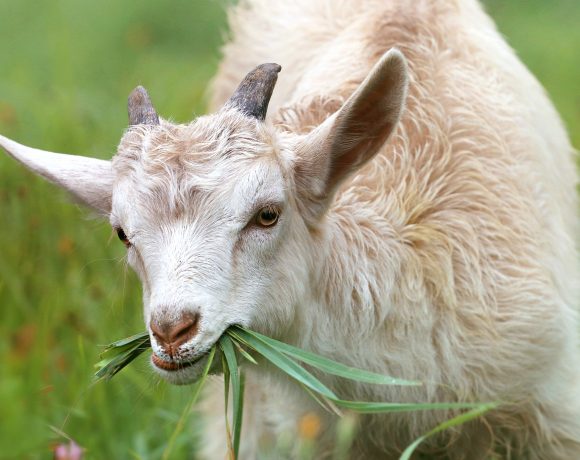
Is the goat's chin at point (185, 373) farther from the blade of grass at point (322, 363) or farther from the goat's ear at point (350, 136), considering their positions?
the goat's ear at point (350, 136)

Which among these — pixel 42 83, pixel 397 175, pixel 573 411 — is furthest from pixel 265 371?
pixel 42 83

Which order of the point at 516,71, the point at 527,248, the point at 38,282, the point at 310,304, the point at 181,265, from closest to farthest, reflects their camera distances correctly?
the point at 181,265 < the point at 310,304 < the point at 527,248 < the point at 516,71 < the point at 38,282

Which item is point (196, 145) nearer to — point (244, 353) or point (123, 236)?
point (123, 236)

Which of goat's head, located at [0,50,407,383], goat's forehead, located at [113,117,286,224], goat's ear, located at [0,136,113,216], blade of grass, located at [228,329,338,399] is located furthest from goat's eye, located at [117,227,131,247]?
blade of grass, located at [228,329,338,399]

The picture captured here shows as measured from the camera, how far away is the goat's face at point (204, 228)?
379 cm

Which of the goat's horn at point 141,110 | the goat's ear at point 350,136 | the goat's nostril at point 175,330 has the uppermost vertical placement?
the goat's ear at point 350,136

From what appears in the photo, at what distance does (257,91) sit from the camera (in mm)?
4266

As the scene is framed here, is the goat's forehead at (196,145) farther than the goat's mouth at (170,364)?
Yes

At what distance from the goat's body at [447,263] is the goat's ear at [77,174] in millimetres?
813

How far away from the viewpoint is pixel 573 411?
4.87 metres

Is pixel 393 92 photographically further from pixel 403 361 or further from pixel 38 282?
pixel 38 282

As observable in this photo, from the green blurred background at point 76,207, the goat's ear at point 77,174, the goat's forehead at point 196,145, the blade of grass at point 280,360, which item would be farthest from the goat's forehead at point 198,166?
the green blurred background at point 76,207

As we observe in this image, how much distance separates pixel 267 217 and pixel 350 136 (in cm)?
42

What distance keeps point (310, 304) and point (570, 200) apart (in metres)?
1.93
